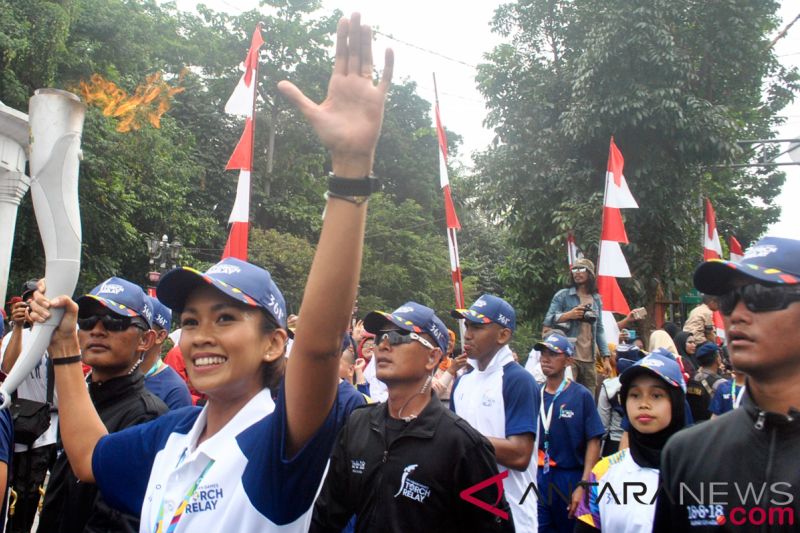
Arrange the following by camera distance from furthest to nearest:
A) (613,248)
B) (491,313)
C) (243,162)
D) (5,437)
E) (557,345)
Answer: (613,248) < (243,162) < (557,345) < (491,313) < (5,437)

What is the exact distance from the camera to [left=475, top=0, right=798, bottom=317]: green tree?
1466 centimetres

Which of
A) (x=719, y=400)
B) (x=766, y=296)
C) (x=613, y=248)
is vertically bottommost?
(x=719, y=400)

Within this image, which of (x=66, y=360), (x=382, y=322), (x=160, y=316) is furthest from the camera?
(x=160, y=316)

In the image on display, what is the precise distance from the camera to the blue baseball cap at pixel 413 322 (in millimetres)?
3979

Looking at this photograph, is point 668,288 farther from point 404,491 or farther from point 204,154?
point 204,154

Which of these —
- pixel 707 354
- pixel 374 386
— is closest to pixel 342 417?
pixel 374 386

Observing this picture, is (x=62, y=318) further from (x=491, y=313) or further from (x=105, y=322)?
(x=491, y=313)

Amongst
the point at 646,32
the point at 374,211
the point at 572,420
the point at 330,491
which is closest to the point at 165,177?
the point at 374,211

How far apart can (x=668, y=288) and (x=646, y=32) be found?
5.24 meters

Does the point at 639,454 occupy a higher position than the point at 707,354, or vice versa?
the point at 707,354

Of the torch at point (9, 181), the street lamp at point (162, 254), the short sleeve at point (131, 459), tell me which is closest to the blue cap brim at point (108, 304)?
the short sleeve at point (131, 459)

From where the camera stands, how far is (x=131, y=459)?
8.02ft

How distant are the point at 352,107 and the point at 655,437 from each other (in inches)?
98.8

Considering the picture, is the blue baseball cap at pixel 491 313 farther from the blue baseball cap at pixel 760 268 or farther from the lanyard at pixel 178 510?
the lanyard at pixel 178 510
